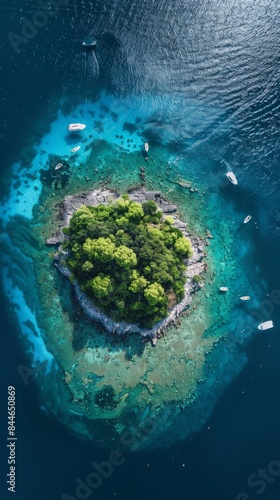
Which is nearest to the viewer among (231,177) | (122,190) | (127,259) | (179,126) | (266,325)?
(127,259)

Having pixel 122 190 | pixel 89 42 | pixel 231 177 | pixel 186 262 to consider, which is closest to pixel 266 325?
pixel 186 262

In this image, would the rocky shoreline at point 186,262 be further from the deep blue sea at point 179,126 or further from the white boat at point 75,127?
the white boat at point 75,127

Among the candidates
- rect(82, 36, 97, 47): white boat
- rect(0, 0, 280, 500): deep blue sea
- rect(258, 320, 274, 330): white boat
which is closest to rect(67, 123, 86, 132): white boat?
rect(0, 0, 280, 500): deep blue sea

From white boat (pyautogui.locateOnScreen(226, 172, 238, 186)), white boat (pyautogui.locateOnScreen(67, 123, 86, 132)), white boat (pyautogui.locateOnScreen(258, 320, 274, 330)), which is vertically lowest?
white boat (pyautogui.locateOnScreen(258, 320, 274, 330))

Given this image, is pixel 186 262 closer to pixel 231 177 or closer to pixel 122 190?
pixel 122 190

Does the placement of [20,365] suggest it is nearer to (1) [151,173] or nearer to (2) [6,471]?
(2) [6,471]

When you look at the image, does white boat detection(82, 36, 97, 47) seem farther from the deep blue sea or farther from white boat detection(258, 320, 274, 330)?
white boat detection(258, 320, 274, 330)
